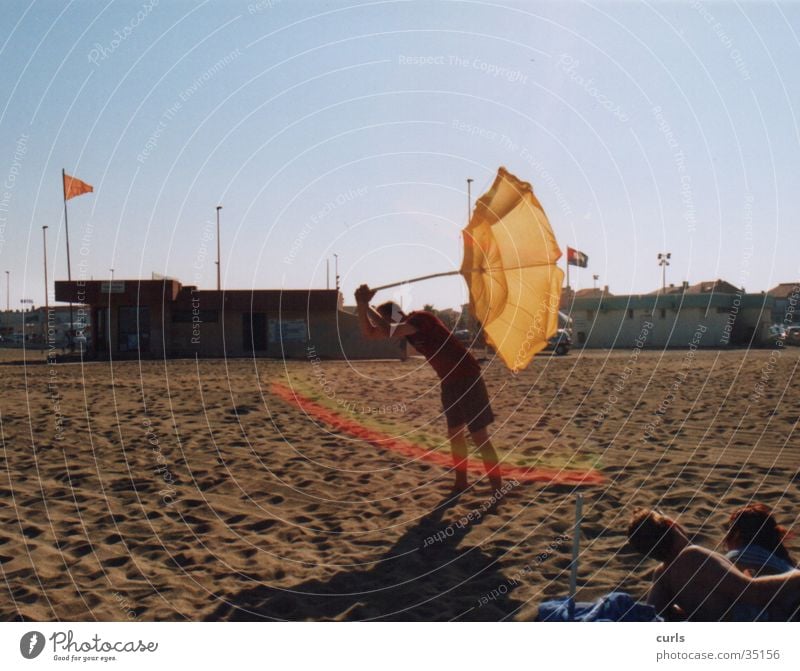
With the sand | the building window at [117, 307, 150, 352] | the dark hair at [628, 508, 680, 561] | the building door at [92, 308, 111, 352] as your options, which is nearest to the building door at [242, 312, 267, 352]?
the building window at [117, 307, 150, 352]

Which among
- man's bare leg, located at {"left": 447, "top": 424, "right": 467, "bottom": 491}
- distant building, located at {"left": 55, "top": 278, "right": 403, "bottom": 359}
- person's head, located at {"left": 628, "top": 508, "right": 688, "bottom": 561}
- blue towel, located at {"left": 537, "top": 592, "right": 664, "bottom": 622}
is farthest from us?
distant building, located at {"left": 55, "top": 278, "right": 403, "bottom": 359}

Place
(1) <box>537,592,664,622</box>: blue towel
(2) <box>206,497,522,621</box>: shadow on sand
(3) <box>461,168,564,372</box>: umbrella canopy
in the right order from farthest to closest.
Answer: (3) <box>461,168,564,372</box>: umbrella canopy < (2) <box>206,497,522,621</box>: shadow on sand < (1) <box>537,592,664,622</box>: blue towel

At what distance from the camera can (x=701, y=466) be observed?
7043 mm

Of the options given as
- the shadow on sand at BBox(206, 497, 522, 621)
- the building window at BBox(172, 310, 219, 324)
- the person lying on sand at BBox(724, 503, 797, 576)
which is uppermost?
the building window at BBox(172, 310, 219, 324)

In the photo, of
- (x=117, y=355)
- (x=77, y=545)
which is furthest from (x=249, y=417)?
(x=117, y=355)

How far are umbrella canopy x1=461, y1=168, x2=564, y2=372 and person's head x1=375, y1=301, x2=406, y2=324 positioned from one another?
2.14ft

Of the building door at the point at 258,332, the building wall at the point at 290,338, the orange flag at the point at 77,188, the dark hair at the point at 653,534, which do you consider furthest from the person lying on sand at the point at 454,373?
the building door at the point at 258,332

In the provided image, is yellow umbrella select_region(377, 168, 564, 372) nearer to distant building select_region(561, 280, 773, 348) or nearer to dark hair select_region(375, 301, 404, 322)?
dark hair select_region(375, 301, 404, 322)

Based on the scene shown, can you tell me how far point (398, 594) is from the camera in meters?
4.22

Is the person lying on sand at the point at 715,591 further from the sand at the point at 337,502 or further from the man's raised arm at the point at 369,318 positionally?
the man's raised arm at the point at 369,318

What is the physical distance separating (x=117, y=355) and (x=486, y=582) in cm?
3143

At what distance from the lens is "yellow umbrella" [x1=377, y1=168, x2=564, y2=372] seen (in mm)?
5418

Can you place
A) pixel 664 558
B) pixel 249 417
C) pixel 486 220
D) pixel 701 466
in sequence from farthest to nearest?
pixel 249 417
pixel 701 466
pixel 486 220
pixel 664 558
